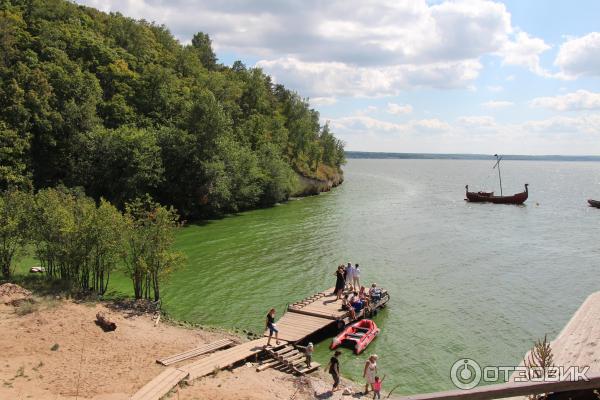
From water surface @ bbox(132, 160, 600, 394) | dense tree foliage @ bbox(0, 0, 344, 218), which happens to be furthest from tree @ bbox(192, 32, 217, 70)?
water surface @ bbox(132, 160, 600, 394)

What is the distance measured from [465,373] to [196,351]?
13.4 m

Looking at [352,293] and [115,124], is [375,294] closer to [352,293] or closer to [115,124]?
[352,293]

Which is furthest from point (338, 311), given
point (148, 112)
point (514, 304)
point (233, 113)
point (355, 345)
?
point (233, 113)

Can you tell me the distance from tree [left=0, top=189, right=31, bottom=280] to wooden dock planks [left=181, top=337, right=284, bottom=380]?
56.5 feet

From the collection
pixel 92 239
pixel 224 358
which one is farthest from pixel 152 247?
pixel 224 358

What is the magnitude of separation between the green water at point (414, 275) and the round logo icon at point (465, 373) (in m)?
0.50

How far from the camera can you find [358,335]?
25422mm

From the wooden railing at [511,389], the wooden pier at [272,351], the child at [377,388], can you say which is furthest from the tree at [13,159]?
the wooden railing at [511,389]

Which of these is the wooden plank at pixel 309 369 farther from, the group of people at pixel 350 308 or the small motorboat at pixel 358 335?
the small motorboat at pixel 358 335

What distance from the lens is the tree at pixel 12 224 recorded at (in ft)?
98.6

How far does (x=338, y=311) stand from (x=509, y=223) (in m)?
48.9

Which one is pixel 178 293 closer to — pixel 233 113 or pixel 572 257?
pixel 572 257

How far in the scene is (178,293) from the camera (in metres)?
33.1

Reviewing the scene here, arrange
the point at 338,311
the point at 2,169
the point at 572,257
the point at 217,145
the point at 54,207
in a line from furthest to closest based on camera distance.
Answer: the point at 217,145
the point at 2,169
the point at 572,257
the point at 54,207
the point at 338,311
